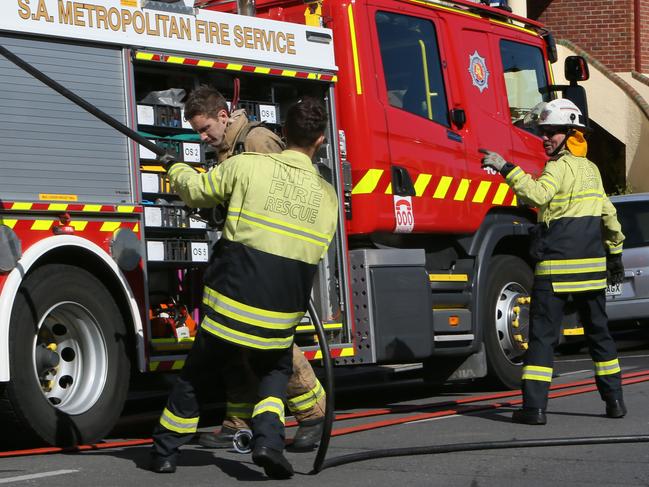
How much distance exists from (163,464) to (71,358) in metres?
1.48

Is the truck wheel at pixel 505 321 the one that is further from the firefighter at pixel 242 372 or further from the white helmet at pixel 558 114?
the firefighter at pixel 242 372

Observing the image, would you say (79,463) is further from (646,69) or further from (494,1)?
(646,69)

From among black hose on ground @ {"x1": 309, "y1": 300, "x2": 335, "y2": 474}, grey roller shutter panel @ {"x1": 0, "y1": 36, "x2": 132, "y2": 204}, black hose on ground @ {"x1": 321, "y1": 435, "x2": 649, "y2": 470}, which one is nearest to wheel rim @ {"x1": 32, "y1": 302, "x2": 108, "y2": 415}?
grey roller shutter panel @ {"x1": 0, "y1": 36, "x2": 132, "y2": 204}

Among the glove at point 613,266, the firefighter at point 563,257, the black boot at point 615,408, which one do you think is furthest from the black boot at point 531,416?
the glove at point 613,266

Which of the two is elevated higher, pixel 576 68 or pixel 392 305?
pixel 576 68

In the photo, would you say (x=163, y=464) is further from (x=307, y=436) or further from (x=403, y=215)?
(x=403, y=215)

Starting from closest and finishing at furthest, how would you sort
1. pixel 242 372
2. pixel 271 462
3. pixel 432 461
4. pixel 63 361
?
1. pixel 271 462
2. pixel 432 461
3. pixel 242 372
4. pixel 63 361

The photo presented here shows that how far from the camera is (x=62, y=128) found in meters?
7.34

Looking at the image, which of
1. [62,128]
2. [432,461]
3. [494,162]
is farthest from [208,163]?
[432,461]

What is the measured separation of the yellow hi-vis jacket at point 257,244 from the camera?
5.96 metres

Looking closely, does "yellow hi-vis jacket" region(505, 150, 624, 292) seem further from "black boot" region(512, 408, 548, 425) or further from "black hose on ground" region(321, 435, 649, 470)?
"black hose on ground" region(321, 435, 649, 470)

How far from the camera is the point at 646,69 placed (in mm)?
22406

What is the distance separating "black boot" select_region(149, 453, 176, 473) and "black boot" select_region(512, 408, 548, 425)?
258 centimetres

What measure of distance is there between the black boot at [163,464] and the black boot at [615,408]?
3093 mm
